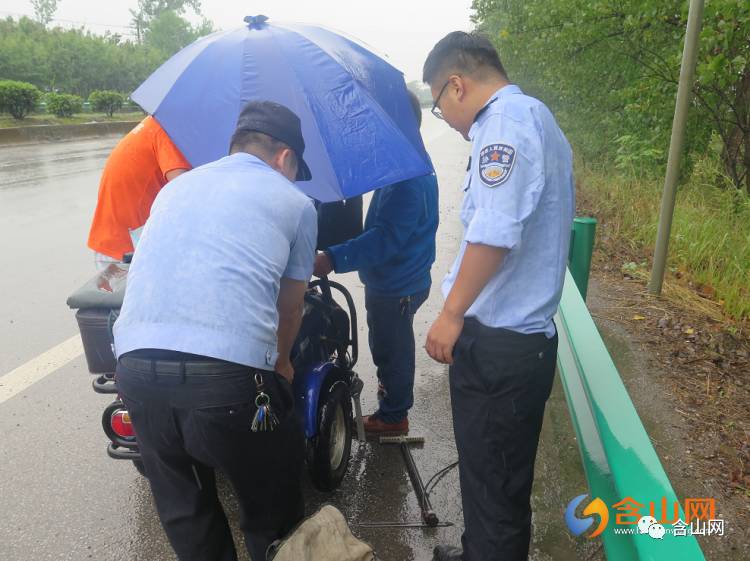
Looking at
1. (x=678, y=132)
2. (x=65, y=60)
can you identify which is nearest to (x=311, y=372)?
(x=678, y=132)

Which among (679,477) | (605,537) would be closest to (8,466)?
(605,537)

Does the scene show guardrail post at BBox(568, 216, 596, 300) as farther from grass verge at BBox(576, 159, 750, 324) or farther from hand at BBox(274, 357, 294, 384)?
hand at BBox(274, 357, 294, 384)

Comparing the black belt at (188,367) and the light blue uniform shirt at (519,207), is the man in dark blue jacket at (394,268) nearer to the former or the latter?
the light blue uniform shirt at (519,207)

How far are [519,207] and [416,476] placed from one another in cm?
176

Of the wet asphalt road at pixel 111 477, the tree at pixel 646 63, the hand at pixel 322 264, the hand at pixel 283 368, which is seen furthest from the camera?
the tree at pixel 646 63

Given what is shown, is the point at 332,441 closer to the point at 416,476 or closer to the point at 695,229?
the point at 416,476

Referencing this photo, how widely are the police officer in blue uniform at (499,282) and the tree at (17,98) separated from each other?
2561cm

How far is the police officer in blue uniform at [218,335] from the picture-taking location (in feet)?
5.81

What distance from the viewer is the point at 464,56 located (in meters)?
2.02

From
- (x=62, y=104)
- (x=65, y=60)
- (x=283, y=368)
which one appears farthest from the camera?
(x=65, y=60)

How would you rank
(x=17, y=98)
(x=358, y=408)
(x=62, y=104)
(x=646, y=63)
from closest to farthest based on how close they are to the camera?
(x=358, y=408)
(x=646, y=63)
(x=17, y=98)
(x=62, y=104)

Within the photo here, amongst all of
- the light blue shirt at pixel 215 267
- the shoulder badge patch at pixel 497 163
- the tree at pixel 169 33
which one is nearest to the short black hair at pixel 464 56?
the shoulder badge patch at pixel 497 163

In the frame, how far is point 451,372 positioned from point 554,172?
2.53ft

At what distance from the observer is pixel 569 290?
331cm
